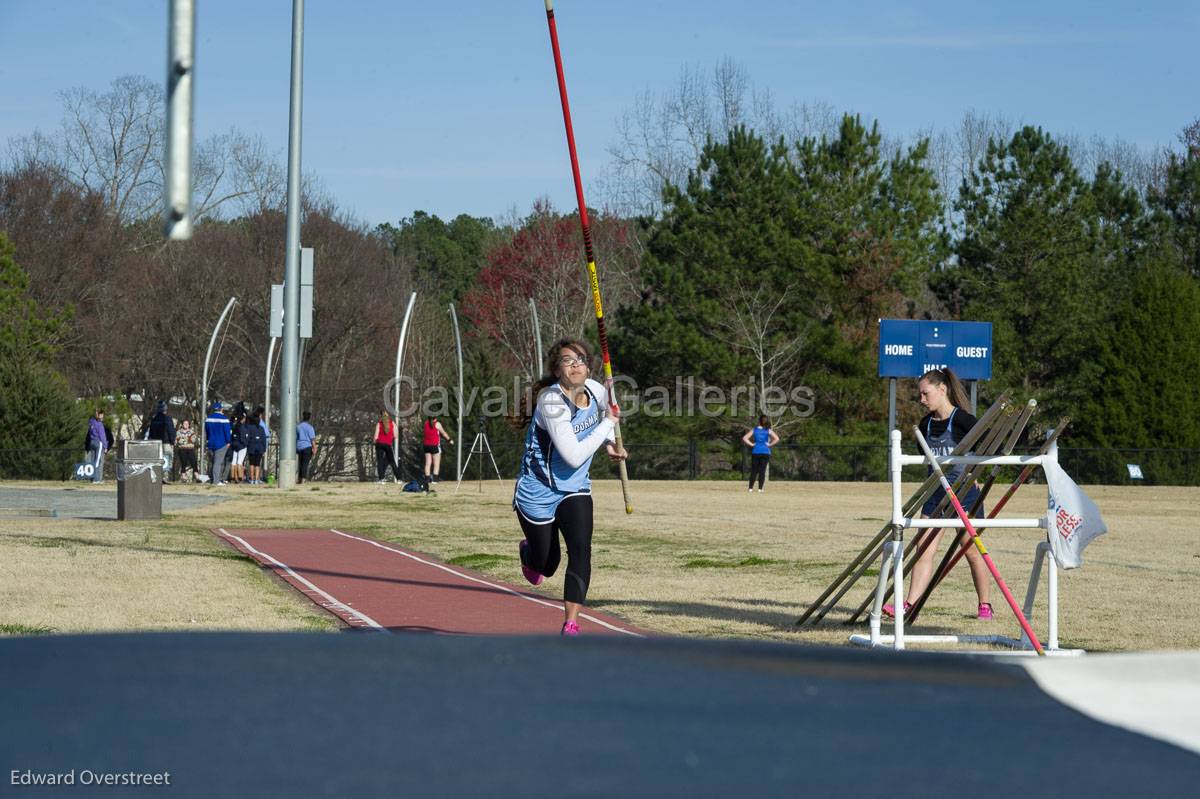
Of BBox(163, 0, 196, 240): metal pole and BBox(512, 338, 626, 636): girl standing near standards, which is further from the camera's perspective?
BBox(512, 338, 626, 636): girl standing near standards

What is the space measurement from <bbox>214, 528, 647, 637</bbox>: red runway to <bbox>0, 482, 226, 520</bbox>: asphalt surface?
436cm

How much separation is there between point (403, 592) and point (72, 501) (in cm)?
1309

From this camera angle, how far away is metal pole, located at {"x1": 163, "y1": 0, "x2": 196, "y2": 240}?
298 centimetres

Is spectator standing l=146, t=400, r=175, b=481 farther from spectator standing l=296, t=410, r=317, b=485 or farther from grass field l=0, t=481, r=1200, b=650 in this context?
grass field l=0, t=481, r=1200, b=650

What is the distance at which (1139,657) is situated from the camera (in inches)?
150

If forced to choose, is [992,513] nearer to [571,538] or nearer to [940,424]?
[940,424]

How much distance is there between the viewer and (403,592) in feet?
34.6

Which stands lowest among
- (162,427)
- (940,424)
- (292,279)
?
(162,427)

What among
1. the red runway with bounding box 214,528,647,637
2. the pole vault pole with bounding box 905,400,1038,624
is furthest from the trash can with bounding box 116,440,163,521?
the pole vault pole with bounding box 905,400,1038,624

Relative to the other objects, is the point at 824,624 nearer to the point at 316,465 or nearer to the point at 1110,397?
the point at 1110,397

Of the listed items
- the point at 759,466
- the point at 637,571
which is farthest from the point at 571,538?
the point at 759,466

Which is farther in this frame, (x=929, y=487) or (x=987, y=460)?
(x=929, y=487)

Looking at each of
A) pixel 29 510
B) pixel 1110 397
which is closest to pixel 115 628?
pixel 29 510

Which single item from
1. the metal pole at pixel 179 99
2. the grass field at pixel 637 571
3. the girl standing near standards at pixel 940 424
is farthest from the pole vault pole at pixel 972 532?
the metal pole at pixel 179 99
